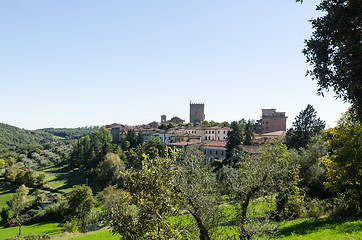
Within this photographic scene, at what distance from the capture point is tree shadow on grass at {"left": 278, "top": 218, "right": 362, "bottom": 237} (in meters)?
16.7

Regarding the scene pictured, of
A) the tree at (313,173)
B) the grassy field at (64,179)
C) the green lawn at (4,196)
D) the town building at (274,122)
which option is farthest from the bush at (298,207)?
the town building at (274,122)

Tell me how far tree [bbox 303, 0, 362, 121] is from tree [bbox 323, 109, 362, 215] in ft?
36.7

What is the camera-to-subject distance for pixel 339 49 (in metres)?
8.90

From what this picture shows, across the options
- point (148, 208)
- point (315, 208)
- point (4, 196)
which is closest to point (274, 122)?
point (315, 208)

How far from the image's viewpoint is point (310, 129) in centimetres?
5216

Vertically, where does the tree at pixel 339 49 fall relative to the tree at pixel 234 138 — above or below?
above

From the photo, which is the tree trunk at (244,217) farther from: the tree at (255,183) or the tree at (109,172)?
the tree at (109,172)

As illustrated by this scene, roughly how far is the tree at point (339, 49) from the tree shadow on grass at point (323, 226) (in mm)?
11856

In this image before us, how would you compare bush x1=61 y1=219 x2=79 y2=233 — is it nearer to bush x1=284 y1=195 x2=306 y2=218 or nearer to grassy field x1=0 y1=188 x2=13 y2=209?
bush x1=284 y1=195 x2=306 y2=218

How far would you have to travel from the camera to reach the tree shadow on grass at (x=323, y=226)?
16719mm

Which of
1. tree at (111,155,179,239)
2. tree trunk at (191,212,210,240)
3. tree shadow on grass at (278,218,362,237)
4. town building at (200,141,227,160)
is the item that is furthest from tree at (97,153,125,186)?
tree at (111,155,179,239)

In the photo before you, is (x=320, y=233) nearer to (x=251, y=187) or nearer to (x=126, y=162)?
(x=251, y=187)

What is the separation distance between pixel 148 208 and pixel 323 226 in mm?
17351

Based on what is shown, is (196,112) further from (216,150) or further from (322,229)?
(322,229)
